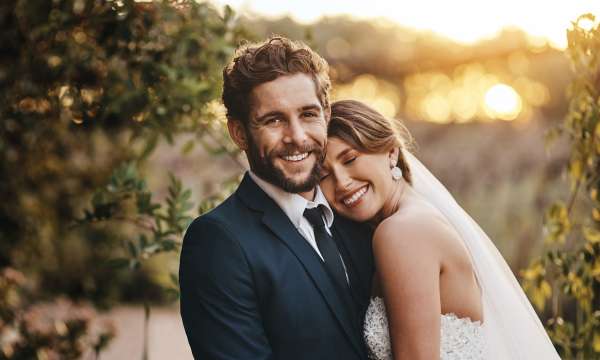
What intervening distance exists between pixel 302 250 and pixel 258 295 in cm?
21

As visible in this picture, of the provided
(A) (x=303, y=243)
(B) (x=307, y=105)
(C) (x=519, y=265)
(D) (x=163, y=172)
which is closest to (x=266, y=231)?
(A) (x=303, y=243)

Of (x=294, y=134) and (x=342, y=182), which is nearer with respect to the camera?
(x=294, y=134)

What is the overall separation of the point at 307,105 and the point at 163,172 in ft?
29.4

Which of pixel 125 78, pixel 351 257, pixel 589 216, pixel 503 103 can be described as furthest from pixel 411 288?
pixel 503 103

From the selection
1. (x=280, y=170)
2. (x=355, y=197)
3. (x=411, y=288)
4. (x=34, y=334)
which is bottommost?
(x=34, y=334)

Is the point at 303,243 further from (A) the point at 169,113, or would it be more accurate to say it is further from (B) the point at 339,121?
(A) the point at 169,113

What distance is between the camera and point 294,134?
84.9 inches

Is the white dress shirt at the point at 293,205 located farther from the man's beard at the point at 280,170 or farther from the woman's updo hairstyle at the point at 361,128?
the woman's updo hairstyle at the point at 361,128

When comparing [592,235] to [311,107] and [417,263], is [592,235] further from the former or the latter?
[311,107]

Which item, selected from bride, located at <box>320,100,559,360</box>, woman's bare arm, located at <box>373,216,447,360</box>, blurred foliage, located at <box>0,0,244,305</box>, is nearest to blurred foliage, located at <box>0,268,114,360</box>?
blurred foliage, located at <box>0,0,244,305</box>

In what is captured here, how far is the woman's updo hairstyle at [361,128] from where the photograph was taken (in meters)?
2.45

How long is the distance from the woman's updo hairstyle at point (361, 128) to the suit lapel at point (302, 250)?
374 millimetres

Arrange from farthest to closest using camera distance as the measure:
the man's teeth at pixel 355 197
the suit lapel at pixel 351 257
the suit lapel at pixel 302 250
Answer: the man's teeth at pixel 355 197 < the suit lapel at pixel 351 257 < the suit lapel at pixel 302 250

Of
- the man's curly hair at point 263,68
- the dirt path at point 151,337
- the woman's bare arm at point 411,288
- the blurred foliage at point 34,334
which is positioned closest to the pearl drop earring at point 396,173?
the woman's bare arm at point 411,288
